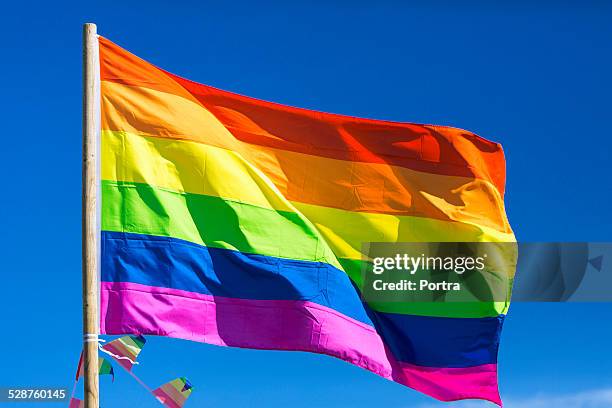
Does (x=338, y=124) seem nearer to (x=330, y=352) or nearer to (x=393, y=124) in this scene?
(x=393, y=124)

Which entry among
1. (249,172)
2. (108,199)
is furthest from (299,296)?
(108,199)

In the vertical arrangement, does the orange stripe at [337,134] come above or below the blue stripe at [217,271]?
above

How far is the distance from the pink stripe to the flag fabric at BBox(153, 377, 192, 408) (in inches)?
27.9

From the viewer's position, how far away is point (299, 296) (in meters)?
14.5

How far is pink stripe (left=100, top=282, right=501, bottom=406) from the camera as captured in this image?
1349 cm

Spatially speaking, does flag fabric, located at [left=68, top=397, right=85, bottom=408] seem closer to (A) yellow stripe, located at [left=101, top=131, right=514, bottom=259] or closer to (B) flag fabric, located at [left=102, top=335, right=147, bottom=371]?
(B) flag fabric, located at [left=102, top=335, right=147, bottom=371]

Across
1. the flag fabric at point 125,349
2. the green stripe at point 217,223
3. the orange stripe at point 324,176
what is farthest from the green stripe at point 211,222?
the flag fabric at point 125,349

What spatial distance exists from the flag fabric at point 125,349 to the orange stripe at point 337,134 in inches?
130

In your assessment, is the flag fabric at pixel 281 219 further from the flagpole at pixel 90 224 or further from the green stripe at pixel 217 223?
the flagpole at pixel 90 224

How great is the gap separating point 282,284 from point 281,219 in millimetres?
939

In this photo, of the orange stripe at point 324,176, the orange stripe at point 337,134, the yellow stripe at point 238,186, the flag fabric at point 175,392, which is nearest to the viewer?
the flag fabric at point 175,392

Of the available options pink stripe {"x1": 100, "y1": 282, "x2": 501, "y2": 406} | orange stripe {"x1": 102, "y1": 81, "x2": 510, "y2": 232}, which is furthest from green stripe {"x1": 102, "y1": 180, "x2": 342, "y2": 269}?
pink stripe {"x1": 100, "y1": 282, "x2": 501, "y2": 406}

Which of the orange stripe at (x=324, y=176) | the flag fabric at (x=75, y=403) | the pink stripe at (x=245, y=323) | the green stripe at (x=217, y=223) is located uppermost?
the orange stripe at (x=324, y=176)

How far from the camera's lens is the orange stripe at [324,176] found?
14297 mm
